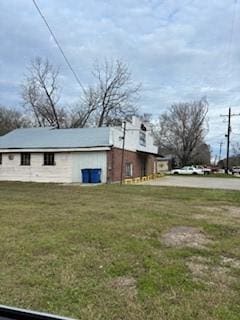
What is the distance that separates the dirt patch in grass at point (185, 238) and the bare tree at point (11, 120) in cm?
4456

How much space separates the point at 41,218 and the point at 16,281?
181 inches

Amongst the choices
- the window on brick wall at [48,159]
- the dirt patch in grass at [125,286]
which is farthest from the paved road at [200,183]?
the dirt patch in grass at [125,286]

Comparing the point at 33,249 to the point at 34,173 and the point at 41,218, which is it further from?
the point at 34,173

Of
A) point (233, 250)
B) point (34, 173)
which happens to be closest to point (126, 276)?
point (233, 250)

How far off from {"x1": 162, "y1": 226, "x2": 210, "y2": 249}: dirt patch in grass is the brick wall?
17.9 metres

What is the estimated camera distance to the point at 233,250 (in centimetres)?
635

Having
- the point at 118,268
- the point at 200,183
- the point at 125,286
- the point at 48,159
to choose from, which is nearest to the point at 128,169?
the point at 200,183

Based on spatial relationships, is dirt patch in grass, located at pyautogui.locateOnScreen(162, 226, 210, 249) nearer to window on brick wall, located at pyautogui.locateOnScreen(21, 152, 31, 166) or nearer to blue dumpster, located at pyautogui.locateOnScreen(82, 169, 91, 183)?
blue dumpster, located at pyautogui.locateOnScreen(82, 169, 91, 183)

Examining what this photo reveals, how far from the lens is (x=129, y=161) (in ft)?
102

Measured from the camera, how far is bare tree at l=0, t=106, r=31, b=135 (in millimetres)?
49681

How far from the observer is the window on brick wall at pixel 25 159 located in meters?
27.7

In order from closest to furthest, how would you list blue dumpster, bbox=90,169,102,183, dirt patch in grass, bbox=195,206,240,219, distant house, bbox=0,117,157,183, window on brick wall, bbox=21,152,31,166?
dirt patch in grass, bbox=195,206,240,219, blue dumpster, bbox=90,169,102,183, distant house, bbox=0,117,157,183, window on brick wall, bbox=21,152,31,166

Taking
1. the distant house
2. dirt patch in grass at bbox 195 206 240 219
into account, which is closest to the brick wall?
the distant house

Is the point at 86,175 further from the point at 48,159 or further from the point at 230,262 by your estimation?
the point at 230,262
